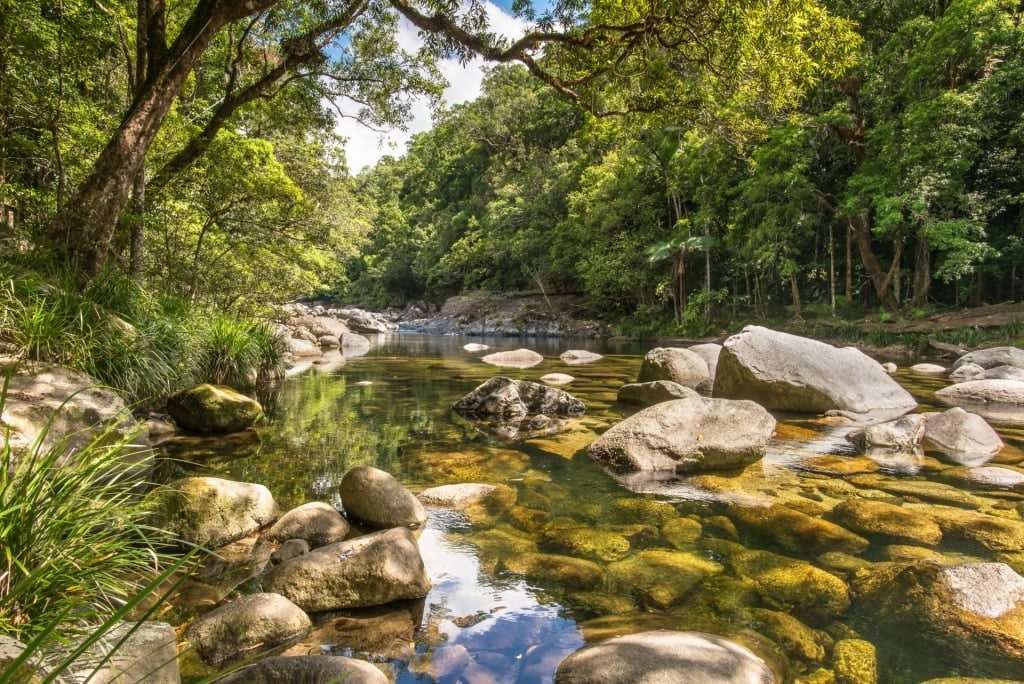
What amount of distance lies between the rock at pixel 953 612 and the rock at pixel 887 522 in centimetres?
64

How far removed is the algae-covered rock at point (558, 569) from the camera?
337 centimetres

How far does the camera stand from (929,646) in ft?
8.73

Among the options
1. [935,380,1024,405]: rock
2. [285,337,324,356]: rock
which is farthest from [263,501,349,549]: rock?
[285,337,324,356]: rock

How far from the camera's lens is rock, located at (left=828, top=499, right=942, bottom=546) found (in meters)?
3.89

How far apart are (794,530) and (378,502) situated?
299cm

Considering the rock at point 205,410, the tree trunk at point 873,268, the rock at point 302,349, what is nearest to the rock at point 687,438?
the rock at point 205,410

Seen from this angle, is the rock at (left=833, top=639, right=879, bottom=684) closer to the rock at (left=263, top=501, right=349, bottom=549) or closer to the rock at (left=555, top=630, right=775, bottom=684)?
the rock at (left=555, top=630, right=775, bottom=684)

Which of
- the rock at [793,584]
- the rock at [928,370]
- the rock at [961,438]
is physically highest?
the rock at [793,584]

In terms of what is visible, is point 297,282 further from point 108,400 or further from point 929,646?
point 929,646

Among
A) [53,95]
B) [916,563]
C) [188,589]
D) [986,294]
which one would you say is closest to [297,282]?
[53,95]

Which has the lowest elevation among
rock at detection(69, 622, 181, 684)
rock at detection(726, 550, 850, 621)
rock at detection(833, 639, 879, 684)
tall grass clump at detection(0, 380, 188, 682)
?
rock at detection(726, 550, 850, 621)

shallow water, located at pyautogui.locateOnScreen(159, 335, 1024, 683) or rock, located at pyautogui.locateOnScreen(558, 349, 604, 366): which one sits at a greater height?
shallow water, located at pyautogui.locateOnScreen(159, 335, 1024, 683)

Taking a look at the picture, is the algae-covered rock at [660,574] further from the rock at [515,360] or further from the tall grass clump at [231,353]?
the rock at [515,360]

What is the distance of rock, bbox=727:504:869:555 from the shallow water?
0.31ft
